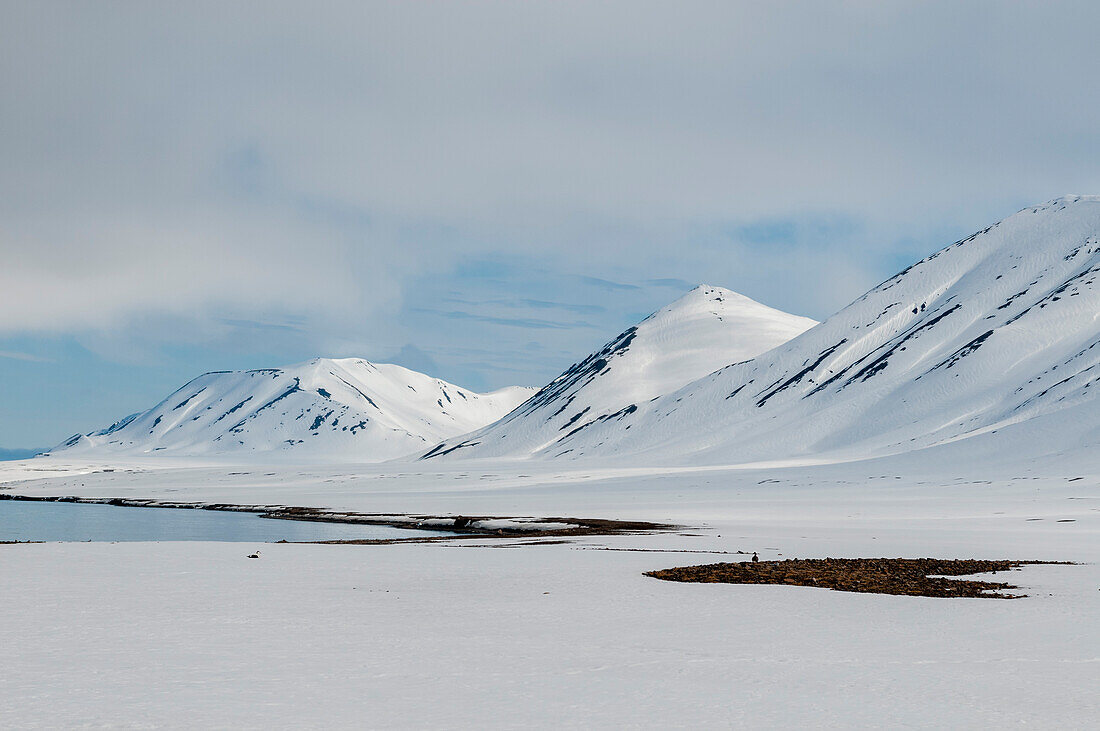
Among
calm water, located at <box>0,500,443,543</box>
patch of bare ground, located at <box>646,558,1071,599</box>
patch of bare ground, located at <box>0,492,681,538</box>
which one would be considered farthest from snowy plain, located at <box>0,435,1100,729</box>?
calm water, located at <box>0,500,443,543</box>

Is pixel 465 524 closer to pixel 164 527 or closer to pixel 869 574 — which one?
pixel 164 527

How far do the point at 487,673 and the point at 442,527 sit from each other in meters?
53.0

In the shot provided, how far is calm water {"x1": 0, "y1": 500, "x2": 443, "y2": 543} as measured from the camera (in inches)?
2323

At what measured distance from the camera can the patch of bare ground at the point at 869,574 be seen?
23.8 m

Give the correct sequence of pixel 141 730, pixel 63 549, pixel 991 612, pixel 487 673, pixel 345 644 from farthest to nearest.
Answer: pixel 63 549, pixel 991 612, pixel 345 644, pixel 487 673, pixel 141 730

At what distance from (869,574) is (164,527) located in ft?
192

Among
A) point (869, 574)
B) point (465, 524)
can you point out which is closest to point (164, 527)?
point (465, 524)

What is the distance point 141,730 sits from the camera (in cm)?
1063

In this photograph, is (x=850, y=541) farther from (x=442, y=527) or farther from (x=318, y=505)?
(x=318, y=505)

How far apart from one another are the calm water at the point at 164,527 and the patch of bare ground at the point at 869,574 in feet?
98.0

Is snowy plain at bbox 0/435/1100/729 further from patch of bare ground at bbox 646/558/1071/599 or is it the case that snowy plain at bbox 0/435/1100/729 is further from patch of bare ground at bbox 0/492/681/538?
patch of bare ground at bbox 0/492/681/538

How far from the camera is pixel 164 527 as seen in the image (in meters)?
72.4

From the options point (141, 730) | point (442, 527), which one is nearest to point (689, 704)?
point (141, 730)

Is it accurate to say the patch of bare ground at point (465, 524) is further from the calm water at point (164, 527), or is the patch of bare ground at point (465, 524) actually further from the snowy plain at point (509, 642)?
the snowy plain at point (509, 642)
